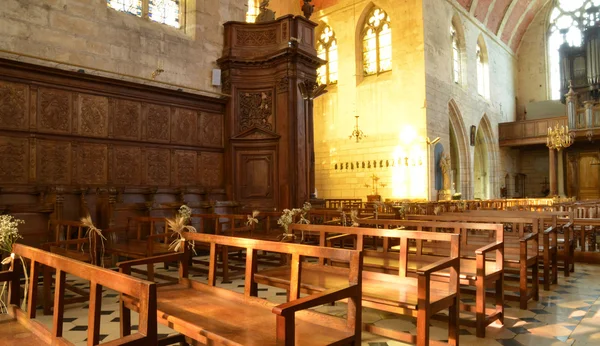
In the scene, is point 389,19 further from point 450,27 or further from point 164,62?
point 164,62

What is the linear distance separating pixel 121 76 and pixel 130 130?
1.05 m

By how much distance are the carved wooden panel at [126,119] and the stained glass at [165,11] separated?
2196 millimetres

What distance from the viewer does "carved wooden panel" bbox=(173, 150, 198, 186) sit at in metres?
8.77

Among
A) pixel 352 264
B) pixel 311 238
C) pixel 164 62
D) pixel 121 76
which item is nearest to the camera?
pixel 352 264

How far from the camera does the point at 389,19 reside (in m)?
17.2

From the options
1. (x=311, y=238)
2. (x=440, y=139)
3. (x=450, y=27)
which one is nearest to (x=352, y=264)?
(x=311, y=238)

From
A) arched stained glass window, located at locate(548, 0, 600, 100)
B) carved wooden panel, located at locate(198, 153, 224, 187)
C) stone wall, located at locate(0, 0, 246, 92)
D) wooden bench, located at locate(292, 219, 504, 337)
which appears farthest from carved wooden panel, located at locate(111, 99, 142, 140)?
arched stained glass window, located at locate(548, 0, 600, 100)

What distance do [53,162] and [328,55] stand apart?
14299 mm

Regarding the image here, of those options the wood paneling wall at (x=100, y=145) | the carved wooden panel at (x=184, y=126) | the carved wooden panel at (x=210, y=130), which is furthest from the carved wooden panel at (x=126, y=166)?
the carved wooden panel at (x=210, y=130)

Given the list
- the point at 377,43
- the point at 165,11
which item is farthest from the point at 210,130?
the point at 377,43

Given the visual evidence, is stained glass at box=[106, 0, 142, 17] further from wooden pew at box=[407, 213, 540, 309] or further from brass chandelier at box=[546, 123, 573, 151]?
brass chandelier at box=[546, 123, 573, 151]

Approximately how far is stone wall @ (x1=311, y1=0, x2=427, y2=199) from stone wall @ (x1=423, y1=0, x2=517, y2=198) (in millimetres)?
582

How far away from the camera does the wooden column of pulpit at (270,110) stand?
9258mm

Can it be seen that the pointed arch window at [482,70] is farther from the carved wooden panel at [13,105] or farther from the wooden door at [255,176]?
the carved wooden panel at [13,105]
